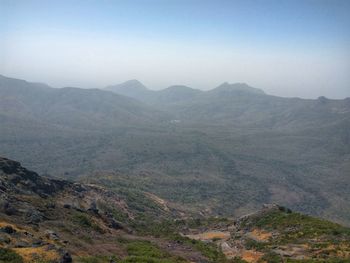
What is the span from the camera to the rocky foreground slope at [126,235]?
102 feet

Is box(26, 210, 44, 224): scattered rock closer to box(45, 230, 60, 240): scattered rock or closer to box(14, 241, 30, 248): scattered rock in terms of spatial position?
box(45, 230, 60, 240): scattered rock

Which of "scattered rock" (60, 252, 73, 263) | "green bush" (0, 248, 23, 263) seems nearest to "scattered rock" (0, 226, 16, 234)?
"green bush" (0, 248, 23, 263)

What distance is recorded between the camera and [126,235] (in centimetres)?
4969

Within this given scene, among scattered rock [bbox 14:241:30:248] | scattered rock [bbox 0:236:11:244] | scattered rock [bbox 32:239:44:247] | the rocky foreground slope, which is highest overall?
scattered rock [bbox 0:236:11:244]

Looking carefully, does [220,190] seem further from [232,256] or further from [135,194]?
[232,256]

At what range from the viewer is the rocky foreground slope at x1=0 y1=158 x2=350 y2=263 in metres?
31.1

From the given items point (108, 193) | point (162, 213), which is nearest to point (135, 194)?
point (162, 213)

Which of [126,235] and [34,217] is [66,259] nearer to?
[34,217]

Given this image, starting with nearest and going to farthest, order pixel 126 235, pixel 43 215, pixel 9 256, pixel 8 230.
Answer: pixel 9 256 → pixel 8 230 → pixel 43 215 → pixel 126 235

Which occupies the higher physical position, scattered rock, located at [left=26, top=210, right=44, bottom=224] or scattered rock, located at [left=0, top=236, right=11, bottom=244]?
scattered rock, located at [left=0, top=236, right=11, bottom=244]

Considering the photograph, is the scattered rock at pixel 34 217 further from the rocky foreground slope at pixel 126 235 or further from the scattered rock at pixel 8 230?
the scattered rock at pixel 8 230

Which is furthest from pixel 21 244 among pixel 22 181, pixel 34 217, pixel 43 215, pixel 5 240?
pixel 22 181

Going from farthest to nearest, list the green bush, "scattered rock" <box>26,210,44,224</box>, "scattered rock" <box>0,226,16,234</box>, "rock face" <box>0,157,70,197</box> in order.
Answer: "rock face" <box>0,157,70,197</box>
"scattered rock" <box>26,210,44,224</box>
"scattered rock" <box>0,226,16,234</box>
the green bush

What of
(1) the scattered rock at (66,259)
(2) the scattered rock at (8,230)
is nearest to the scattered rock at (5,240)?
(2) the scattered rock at (8,230)
